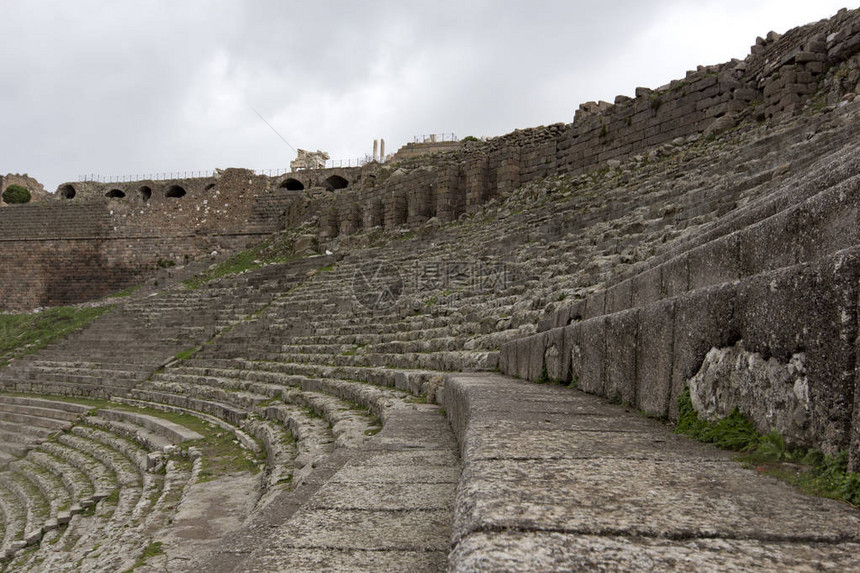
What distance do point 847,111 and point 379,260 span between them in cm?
1143

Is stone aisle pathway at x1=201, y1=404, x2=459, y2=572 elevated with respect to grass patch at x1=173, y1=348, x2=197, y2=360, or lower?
elevated

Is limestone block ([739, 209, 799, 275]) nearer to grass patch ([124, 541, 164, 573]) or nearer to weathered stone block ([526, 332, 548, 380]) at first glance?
weathered stone block ([526, 332, 548, 380])

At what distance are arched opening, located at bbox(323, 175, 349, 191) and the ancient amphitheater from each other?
31.7 feet

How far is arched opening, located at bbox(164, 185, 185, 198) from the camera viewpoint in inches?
1344

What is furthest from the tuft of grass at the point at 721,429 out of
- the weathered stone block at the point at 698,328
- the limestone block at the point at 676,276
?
the limestone block at the point at 676,276

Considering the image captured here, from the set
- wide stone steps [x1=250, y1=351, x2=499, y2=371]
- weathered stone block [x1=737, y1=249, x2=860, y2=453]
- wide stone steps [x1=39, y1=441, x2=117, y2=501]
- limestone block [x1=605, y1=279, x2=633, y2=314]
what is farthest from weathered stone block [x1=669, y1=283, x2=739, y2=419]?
wide stone steps [x1=39, y1=441, x2=117, y2=501]

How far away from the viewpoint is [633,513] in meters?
1.40

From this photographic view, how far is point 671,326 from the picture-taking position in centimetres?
255

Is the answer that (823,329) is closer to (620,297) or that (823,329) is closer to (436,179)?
(620,297)

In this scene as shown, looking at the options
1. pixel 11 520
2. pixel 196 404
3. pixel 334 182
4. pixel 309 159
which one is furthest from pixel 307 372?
pixel 309 159

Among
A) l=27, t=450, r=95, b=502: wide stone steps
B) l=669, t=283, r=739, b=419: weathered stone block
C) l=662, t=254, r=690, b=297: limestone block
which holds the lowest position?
l=27, t=450, r=95, b=502: wide stone steps

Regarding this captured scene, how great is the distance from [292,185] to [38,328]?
54.8 ft

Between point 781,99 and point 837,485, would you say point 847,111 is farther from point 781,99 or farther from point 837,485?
point 837,485

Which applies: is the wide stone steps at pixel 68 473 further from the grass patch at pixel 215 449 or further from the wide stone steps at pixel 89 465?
the grass patch at pixel 215 449
